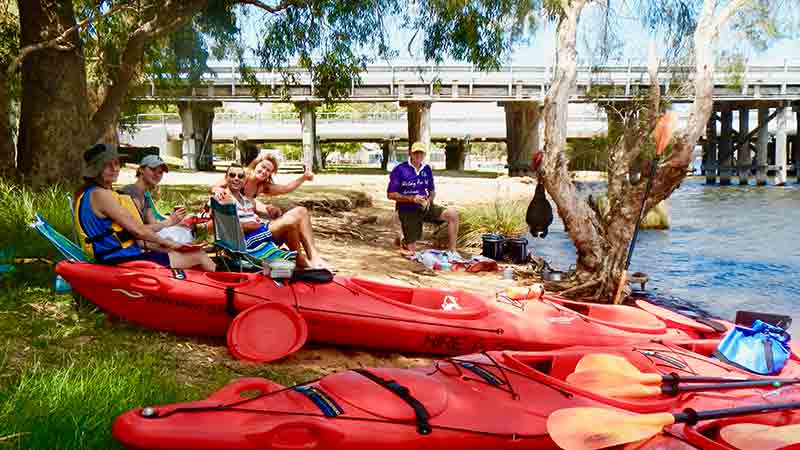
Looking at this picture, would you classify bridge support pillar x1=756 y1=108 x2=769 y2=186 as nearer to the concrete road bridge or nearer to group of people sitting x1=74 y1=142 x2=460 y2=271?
the concrete road bridge

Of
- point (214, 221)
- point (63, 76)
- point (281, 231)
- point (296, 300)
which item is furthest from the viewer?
point (63, 76)

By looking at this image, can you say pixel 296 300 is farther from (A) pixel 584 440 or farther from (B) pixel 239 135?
(B) pixel 239 135

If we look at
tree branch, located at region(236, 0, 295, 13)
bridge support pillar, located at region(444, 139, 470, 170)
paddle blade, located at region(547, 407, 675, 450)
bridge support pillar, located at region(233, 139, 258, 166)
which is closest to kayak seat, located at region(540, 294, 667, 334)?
paddle blade, located at region(547, 407, 675, 450)

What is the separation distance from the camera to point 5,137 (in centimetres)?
827

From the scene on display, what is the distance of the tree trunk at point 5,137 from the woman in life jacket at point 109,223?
4.34 metres

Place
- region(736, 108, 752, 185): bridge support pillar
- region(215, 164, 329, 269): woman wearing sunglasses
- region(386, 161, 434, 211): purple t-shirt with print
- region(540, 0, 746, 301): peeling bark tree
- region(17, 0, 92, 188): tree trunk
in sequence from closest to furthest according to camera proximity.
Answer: region(215, 164, 329, 269): woman wearing sunglasses, region(540, 0, 746, 301): peeling bark tree, region(17, 0, 92, 188): tree trunk, region(386, 161, 434, 211): purple t-shirt with print, region(736, 108, 752, 185): bridge support pillar

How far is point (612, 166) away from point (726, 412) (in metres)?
4.43

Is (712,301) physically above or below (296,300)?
below

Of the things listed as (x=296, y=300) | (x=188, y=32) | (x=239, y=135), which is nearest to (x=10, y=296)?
(x=296, y=300)

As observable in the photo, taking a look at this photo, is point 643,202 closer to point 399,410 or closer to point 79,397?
point 399,410

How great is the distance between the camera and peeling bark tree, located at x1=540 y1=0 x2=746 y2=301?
6.62 metres

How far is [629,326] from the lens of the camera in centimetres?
457

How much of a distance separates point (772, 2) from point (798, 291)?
3.09 metres

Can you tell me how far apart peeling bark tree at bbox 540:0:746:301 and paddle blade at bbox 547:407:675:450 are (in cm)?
387
